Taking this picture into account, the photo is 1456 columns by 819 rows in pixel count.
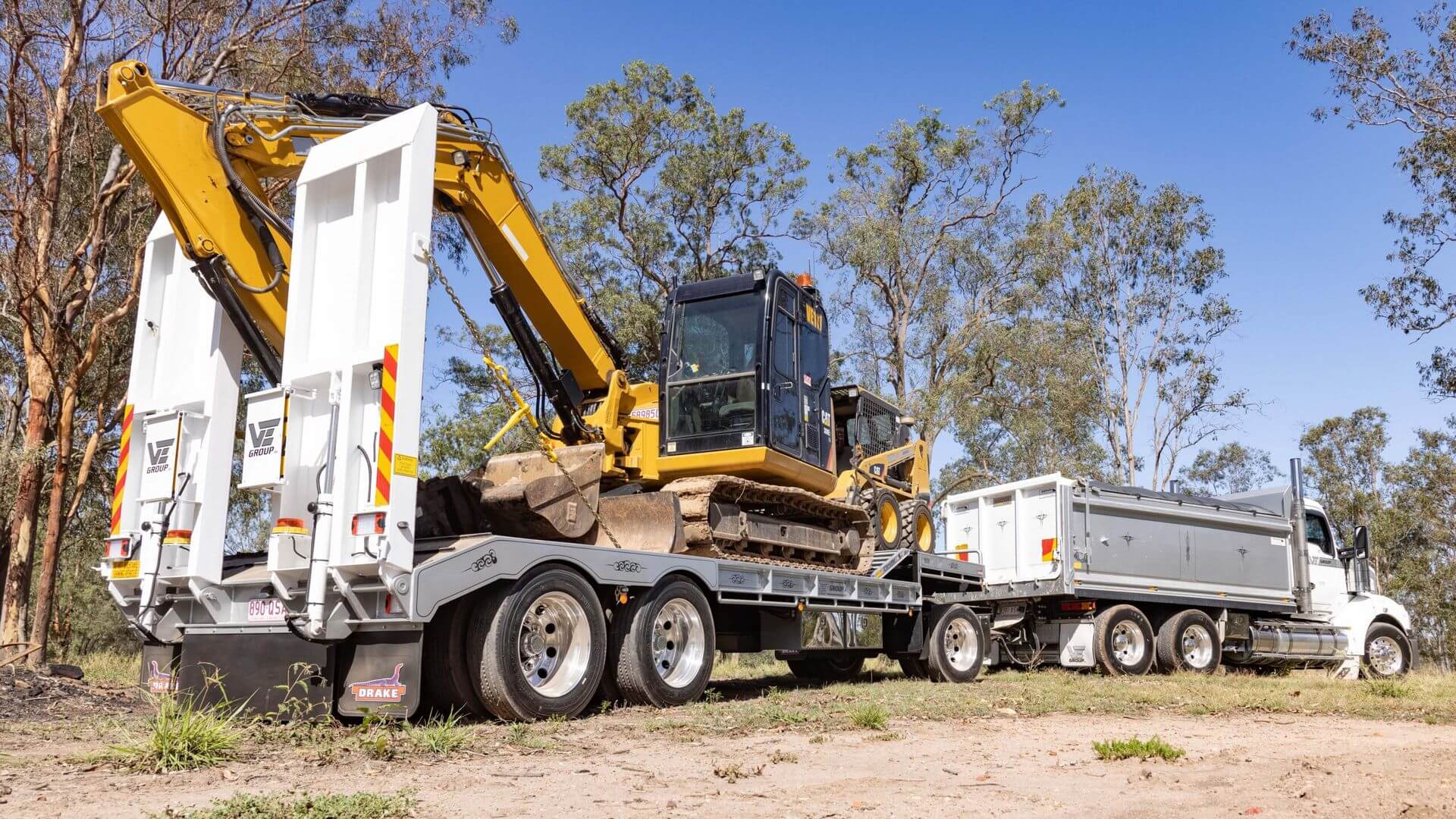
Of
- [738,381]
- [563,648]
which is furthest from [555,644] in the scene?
[738,381]

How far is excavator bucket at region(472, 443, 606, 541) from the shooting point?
9047 mm

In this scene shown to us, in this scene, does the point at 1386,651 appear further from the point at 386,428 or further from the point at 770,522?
the point at 386,428

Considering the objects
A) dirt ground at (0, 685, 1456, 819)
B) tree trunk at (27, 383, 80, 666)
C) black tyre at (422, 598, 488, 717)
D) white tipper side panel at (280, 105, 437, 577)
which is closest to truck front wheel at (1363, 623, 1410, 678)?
dirt ground at (0, 685, 1456, 819)

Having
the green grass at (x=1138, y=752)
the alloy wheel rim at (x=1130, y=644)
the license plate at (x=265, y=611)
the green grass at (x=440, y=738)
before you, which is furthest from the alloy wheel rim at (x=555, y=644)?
the alloy wheel rim at (x=1130, y=644)

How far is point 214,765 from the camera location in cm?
606

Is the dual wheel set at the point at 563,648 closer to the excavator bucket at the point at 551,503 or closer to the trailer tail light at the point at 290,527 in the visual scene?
the excavator bucket at the point at 551,503

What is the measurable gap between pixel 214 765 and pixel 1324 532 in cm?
1835

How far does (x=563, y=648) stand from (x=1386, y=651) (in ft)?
52.5

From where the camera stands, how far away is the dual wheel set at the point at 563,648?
7789 mm

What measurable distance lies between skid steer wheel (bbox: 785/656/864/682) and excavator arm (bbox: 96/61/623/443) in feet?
23.2

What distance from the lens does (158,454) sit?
345 inches

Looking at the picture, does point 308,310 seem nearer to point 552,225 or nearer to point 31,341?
point 31,341

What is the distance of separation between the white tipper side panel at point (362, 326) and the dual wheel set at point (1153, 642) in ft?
37.5

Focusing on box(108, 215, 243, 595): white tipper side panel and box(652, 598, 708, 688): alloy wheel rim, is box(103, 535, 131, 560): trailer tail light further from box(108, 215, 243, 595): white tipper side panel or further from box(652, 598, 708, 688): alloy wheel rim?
box(652, 598, 708, 688): alloy wheel rim
